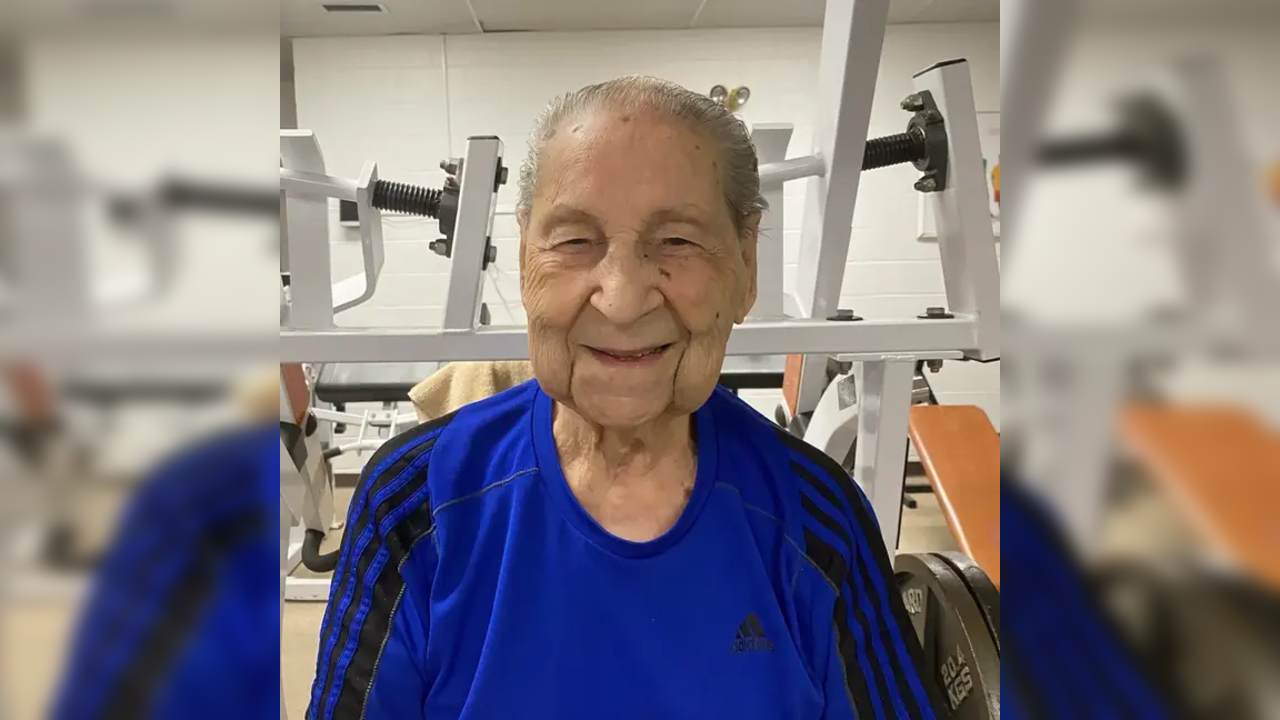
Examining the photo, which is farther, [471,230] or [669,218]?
[471,230]

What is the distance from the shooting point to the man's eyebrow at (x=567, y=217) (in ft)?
2.44

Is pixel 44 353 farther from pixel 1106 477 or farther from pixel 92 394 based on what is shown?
pixel 1106 477

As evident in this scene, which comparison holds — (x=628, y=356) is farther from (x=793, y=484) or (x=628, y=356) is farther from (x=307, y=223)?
(x=307, y=223)

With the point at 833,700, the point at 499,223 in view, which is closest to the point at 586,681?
the point at 833,700

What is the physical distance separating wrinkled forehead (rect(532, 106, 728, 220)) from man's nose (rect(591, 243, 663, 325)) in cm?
4

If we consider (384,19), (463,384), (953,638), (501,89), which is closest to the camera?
(953,638)

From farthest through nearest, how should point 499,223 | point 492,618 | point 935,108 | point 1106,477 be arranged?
point 499,223 < point 935,108 < point 492,618 < point 1106,477

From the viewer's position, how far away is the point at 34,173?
213 millimetres

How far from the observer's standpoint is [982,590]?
0.99 metres

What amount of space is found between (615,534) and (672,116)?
41 centimetres

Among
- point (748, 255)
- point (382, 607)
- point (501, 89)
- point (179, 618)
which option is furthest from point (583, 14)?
point (179, 618)

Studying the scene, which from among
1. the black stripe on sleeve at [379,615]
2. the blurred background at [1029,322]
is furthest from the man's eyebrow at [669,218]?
the blurred background at [1029,322]

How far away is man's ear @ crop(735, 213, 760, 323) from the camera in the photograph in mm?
833

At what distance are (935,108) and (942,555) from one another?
2.20 ft
